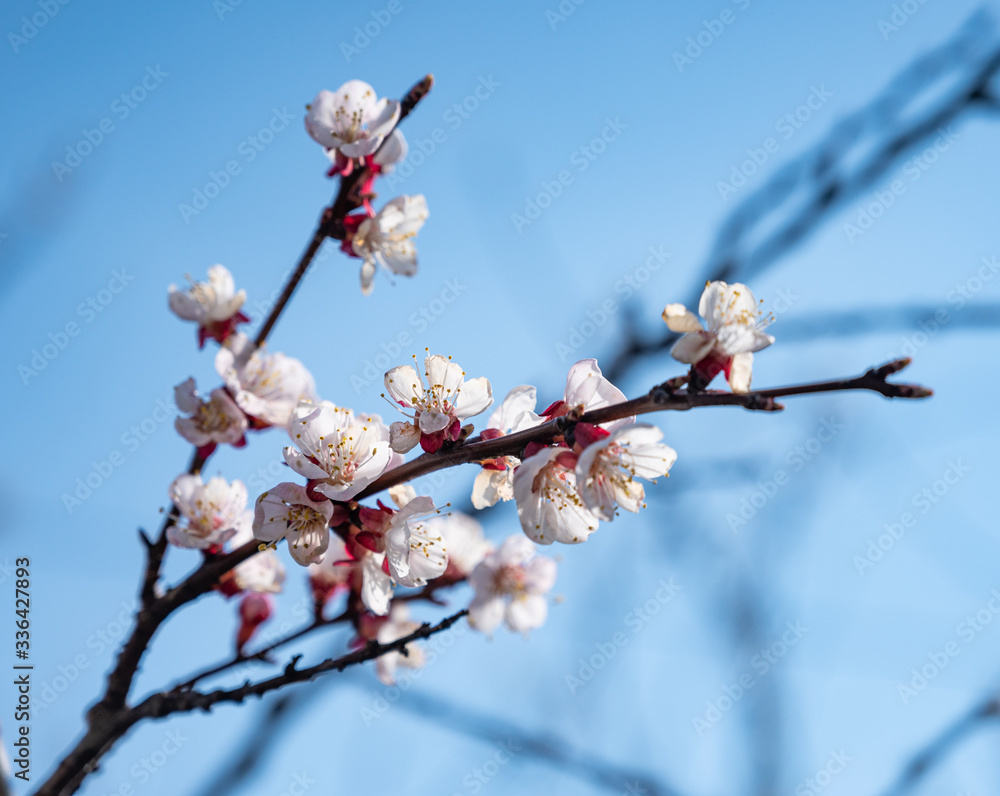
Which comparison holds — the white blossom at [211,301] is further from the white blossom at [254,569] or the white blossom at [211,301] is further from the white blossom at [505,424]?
the white blossom at [505,424]

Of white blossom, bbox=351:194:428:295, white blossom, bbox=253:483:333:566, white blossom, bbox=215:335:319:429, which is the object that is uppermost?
white blossom, bbox=351:194:428:295

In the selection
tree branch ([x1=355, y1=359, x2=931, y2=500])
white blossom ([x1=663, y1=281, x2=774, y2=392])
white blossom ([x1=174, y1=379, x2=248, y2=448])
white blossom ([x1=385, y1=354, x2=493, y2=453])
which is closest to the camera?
tree branch ([x1=355, y1=359, x2=931, y2=500])

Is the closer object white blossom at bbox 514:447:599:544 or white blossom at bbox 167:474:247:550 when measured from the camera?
white blossom at bbox 514:447:599:544

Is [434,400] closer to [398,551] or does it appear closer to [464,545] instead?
[398,551]

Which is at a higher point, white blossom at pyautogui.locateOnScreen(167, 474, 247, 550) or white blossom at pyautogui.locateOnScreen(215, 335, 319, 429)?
white blossom at pyautogui.locateOnScreen(215, 335, 319, 429)

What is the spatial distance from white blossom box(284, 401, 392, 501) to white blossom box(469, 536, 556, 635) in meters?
1.15

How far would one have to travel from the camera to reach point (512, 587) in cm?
268

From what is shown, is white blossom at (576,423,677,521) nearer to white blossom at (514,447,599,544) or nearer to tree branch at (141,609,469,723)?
white blossom at (514,447,599,544)

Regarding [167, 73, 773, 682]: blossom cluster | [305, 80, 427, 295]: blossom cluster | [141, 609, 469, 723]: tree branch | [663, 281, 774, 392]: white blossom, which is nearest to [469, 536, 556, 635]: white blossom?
[167, 73, 773, 682]: blossom cluster

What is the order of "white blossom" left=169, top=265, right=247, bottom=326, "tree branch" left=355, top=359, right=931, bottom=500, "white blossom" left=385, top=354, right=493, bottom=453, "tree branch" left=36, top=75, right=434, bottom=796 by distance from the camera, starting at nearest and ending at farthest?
1. "tree branch" left=355, top=359, right=931, bottom=500
2. "white blossom" left=385, top=354, right=493, bottom=453
3. "tree branch" left=36, top=75, right=434, bottom=796
4. "white blossom" left=169, top=265, right=247, bottom=326

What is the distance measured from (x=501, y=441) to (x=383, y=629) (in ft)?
4.89

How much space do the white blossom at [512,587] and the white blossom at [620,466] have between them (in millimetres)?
1184

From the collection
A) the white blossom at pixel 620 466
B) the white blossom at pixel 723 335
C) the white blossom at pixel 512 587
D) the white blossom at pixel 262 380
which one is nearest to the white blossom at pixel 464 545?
the white blossom at pixel 512 587

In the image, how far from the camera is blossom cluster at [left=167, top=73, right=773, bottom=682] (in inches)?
51.5
